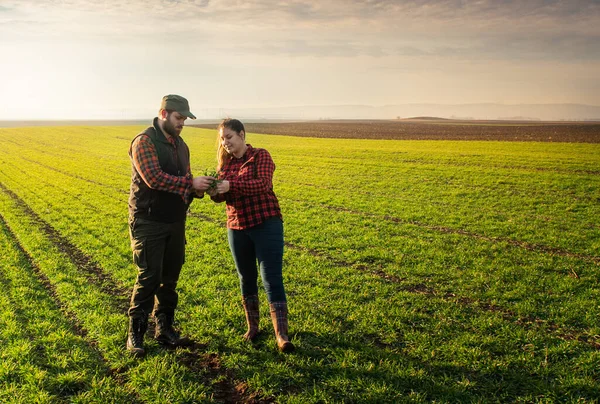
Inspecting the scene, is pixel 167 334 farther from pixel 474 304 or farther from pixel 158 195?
pixel 474 304

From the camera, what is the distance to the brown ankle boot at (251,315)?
566cm

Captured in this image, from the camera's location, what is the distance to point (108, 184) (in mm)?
20703

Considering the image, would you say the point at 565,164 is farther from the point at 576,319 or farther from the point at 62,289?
the point at 62,289

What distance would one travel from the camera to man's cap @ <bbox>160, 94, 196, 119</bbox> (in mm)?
4973

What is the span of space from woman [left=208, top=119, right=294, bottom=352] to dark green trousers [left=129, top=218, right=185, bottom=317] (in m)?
0.68

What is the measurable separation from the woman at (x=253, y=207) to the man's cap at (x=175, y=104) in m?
0.45

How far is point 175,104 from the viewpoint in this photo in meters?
5.00

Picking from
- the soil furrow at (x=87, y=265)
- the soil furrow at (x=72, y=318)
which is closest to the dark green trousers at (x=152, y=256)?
the soil furrow at (x=72, y=318)

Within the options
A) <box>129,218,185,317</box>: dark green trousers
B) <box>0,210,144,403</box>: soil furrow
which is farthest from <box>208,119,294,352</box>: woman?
<box>0,210,144,403</box>: soil furrow

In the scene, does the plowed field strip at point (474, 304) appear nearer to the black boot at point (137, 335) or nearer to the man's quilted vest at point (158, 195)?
the black boot at point (137, 335)

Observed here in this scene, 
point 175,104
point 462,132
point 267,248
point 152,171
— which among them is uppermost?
point 462,132

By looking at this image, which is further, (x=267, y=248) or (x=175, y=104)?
(x=267, y=248)

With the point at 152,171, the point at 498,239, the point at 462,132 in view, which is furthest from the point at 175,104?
the point at 462,132

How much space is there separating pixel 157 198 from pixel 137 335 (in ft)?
5.85
